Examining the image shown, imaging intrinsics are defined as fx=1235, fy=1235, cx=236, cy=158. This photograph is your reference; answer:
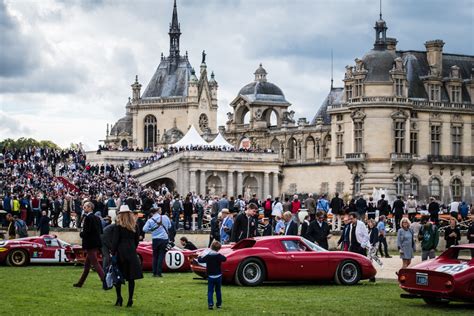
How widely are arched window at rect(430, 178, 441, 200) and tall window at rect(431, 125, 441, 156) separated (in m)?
1.92

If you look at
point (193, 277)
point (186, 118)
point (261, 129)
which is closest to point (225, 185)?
point (261, 129)

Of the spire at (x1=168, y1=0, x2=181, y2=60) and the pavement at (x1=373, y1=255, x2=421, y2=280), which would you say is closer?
the pavement at (x1=373, y1=255, x2=421, y2=280)

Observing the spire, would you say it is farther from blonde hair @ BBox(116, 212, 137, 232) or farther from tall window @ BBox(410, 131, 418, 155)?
blonde hair @ BBox(116, 212, 137, 232)

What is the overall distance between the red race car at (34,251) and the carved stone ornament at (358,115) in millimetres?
48879

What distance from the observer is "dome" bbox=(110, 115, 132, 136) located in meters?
154

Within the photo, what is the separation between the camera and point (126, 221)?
25031mm

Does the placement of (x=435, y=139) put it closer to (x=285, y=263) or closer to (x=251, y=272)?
(x=285, y=263)

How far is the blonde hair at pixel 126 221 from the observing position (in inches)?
982

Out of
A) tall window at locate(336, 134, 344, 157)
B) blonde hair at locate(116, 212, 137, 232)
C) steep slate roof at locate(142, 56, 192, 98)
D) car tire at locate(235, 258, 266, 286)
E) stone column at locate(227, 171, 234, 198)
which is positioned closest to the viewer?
blonde hair at locate(116, 212, 137, 232)

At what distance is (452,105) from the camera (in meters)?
88.9

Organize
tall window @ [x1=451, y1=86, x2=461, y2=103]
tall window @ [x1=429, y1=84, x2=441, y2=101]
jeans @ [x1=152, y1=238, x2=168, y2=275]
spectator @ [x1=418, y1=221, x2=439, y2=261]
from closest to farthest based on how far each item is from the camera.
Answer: jeans @ [x1=152, y1=238, x2=168, y2=275]
spectator @ [x1=418, y1=221, x2=439, y2=261]
tall window @ [x1=429, y1=84, x2=441, y2=101]
tall window @ [x1=451, y1=86, x2=461, y2=103]

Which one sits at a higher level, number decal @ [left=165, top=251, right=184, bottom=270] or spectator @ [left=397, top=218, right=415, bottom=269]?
spectator @ [left=397, top=218, right=415, bottom=269]

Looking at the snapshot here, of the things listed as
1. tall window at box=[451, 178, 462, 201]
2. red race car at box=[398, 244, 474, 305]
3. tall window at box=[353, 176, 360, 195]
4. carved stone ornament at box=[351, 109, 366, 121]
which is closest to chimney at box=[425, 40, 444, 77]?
tall window at box=[451, 178, 462, 201]

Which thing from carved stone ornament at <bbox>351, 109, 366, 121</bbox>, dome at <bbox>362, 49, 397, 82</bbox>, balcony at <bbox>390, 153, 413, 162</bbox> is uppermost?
dome at <bbox>362, 49, 397, 82</bbox>
